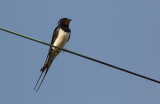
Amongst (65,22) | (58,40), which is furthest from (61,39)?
(65,22)

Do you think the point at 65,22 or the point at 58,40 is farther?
the point at 65,22

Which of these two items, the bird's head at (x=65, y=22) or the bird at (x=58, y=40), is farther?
the bird's head at (x=65, y=22)

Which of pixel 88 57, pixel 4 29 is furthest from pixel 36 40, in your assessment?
pixel 88 57

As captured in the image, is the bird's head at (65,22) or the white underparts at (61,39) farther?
the bird's head at (65,22)

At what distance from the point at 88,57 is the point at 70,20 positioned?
287 cm

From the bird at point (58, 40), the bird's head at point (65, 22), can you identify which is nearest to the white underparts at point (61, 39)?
the bird at point (58, 40)

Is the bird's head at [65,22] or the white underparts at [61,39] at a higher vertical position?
the bird's head at [65,22]

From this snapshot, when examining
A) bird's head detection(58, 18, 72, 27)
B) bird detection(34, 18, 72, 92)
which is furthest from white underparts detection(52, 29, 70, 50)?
bird's head detection(58, 18, 72, 27)

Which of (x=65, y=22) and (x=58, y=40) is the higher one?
(x=65, y=22)

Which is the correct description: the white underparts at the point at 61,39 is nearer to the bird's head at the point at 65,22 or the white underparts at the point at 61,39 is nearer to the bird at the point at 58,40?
the bird at the point at 58,40

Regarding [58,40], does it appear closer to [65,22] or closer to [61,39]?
[61,39]

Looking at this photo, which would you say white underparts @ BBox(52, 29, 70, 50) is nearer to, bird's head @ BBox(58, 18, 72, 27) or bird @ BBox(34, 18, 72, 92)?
bird @ BBox(34, 18, 72, 92)

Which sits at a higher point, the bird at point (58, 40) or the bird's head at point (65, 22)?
the bird's head at point (65, 22)

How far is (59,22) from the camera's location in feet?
19.1
